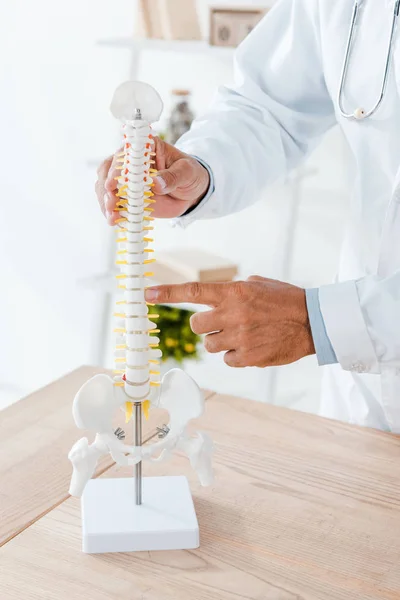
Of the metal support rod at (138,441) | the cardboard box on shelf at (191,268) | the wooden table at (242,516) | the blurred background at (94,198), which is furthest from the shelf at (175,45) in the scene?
the metal support rod at (138,441)

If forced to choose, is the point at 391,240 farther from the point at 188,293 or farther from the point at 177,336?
the point at 177,336

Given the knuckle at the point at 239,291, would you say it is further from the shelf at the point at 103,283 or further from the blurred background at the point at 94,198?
the shelf at the point at 103,283

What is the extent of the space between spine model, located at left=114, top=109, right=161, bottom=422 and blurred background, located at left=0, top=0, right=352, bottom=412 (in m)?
1.56

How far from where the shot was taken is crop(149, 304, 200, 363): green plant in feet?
9.64

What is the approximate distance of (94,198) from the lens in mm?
3266

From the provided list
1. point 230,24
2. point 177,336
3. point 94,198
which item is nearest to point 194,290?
point 230,24

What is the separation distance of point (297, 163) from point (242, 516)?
83cm

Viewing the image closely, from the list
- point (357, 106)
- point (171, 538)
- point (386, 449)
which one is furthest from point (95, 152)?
point (171, 538)

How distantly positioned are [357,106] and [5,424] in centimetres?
81

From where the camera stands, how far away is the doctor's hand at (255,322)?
→ 1.12 m

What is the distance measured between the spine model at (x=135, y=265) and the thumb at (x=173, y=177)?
11 cm

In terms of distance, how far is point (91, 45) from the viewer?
124 inches

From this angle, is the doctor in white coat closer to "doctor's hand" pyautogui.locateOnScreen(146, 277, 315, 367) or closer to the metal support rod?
"doctor's hand" pyautogui.locateOnScreen(146, 277, 315, 367)

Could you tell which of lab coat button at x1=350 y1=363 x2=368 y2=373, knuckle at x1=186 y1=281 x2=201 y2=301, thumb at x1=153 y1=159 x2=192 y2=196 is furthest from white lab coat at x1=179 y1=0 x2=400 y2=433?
knuckle at x1=186 y1=281 x2=201 y2=301
